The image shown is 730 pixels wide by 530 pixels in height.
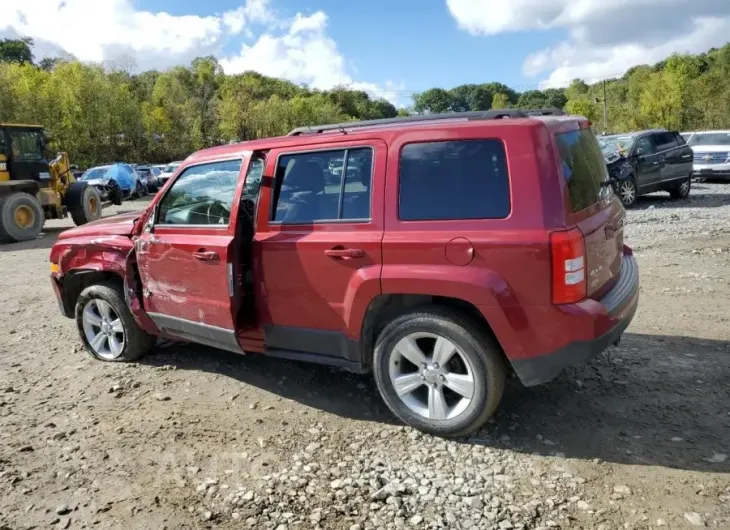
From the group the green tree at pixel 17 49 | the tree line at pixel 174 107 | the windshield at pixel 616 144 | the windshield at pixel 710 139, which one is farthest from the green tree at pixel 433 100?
the windshield at pixel 616 144

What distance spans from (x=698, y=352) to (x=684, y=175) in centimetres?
1145

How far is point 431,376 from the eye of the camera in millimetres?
3568

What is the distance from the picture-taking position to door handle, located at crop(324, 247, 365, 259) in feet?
11.8

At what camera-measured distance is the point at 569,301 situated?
3150mm

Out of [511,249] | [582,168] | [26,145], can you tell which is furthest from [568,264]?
[26,145]

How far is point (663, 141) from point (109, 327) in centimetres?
1373

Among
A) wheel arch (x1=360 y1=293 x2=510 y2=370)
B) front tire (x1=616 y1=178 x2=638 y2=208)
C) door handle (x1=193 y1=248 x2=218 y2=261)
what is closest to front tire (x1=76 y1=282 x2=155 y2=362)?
door handle (x1=193 y1=248 x2=218 y2=261)

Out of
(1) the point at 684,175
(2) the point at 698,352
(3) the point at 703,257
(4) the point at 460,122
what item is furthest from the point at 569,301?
(1) the point at 684,175

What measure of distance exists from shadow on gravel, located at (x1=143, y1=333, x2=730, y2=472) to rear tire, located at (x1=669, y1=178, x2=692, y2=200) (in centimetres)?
1119

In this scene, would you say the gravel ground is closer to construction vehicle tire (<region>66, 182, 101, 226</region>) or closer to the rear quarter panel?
the rear quarter panel

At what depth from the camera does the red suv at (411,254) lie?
126 inches

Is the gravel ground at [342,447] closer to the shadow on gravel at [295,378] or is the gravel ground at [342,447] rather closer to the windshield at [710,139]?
the shadow on gravel at [295,378]

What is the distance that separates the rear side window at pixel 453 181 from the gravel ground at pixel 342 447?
140cm

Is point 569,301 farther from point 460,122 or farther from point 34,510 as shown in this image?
point 34,510
